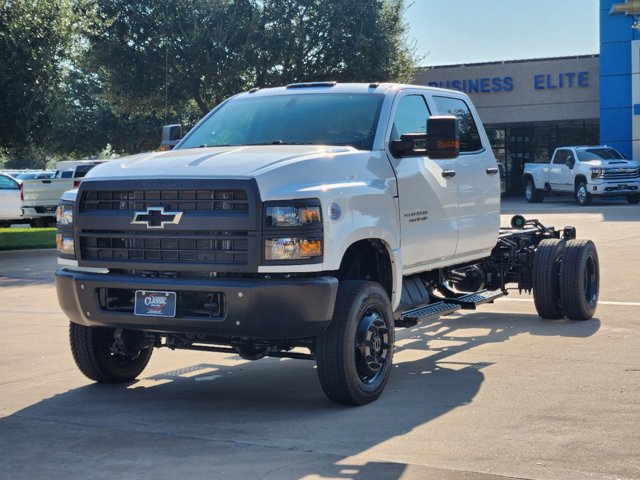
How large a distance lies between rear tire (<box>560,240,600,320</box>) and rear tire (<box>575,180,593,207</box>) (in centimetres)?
2335

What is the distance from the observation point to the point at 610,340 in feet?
30.8

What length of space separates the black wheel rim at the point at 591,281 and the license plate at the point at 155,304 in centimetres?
553

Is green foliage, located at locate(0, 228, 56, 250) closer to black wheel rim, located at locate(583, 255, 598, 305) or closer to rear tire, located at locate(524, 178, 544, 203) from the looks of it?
black wheel rim, located at locate(583, 255, 598, 305)

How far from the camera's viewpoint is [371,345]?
7020 mm

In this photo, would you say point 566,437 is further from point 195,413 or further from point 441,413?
point 195,413

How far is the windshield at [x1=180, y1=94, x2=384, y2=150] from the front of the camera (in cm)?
776

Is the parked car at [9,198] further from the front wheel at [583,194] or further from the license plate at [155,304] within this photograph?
the license plate at [155,304]

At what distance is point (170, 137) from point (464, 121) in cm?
256

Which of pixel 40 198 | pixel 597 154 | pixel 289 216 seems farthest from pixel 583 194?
pixel 289 216

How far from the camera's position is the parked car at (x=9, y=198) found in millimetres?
28469

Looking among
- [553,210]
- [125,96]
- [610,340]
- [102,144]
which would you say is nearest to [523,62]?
[553,210]

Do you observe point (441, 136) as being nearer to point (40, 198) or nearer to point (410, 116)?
point (410, 116)

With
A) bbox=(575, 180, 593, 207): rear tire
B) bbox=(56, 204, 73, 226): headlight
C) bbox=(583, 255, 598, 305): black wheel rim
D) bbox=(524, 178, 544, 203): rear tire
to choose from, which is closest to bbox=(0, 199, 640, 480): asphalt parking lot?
bbox=(583, 255, 598, 305): black wheel rim

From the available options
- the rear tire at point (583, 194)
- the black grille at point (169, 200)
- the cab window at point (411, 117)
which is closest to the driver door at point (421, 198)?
the cab window at point (411, 117)
